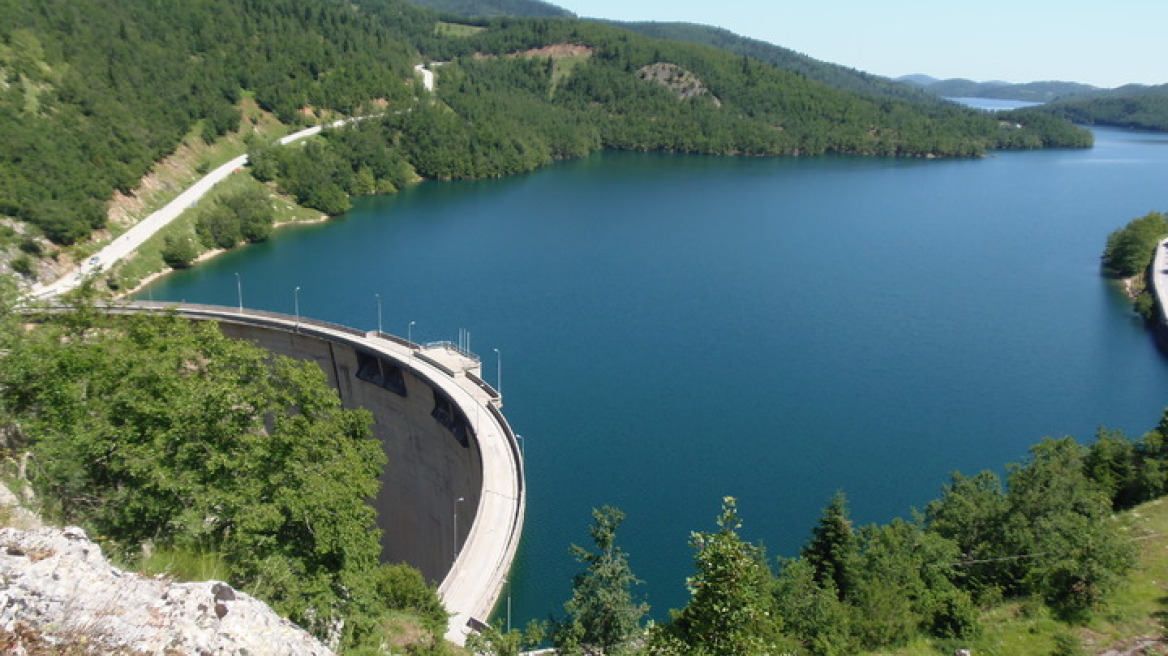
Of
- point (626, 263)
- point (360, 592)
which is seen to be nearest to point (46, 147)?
point (626, 263)

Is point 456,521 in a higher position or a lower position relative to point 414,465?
higher

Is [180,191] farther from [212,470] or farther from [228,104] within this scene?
[212,470]

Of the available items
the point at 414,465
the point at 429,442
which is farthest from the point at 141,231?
the point at 429,442

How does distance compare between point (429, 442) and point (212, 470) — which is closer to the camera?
point (212, 470)

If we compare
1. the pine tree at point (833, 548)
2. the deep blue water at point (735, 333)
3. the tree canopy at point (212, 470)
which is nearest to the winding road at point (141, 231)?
the deep blue water at point (735, 333)

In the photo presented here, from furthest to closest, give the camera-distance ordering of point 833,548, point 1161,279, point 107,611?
point 1161,279 < point 833,548 < point 107,611

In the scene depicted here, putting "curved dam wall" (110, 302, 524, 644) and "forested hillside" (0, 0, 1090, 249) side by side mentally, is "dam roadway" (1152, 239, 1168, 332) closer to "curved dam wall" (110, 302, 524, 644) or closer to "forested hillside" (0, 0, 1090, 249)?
"curved dam wall" (110, 302, 524, 644)
